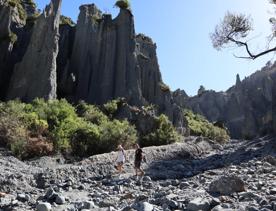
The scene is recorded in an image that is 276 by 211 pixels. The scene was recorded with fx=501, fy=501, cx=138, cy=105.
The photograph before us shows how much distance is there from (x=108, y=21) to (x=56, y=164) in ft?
114

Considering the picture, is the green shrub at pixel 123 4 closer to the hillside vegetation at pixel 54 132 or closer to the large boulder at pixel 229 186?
the hillside vegetation at pixel 54 132

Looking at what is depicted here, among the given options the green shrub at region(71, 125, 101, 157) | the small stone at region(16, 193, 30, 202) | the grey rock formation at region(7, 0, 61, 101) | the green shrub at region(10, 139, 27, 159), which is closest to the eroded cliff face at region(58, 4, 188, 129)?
the grey rock formation at region(7, 0, 61, 101)

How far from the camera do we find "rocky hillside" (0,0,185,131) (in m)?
46.8

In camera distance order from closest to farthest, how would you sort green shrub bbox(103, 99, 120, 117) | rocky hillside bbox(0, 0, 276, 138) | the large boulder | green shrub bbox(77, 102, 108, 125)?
1. the large boulder
2. green shrub bbox(77, 102, 108, 125)
3. green shrub bbox(103, 99, 120, 117)
4. rocky hillside bbox(0, 0, 276, 138)

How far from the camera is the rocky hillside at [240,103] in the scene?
4688 inches

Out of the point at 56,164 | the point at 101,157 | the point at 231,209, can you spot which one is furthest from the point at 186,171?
the point at 231,209

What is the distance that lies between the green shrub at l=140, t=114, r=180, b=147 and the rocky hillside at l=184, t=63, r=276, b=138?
66.3 metres

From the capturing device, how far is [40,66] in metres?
46.3

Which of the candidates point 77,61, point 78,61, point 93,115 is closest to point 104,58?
point 78,61

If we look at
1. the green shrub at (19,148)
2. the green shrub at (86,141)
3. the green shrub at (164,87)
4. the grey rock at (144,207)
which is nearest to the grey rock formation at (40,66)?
the green shrub at (86,141)

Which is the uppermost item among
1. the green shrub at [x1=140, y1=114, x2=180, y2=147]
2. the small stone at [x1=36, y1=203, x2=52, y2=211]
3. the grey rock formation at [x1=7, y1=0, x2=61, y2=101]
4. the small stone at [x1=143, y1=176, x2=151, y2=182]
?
the grey rock formation at [x1=7, y1=0, x2=61, y2=101]

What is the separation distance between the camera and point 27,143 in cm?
3078

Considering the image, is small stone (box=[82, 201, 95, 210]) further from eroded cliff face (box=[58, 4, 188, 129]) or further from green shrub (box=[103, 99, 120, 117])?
eroded cliff face (box=[58, 4, 188, 129])

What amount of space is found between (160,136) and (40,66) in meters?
13.0
